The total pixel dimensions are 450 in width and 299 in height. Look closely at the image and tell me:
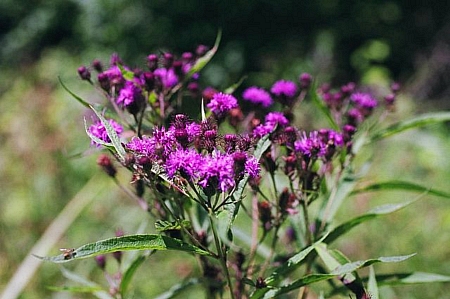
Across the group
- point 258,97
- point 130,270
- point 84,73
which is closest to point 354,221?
point 258,97

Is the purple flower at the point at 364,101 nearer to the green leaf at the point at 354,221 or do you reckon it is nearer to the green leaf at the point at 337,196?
the green leaf at the point at 337,196

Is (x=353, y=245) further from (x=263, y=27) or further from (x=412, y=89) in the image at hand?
(x=263, y=27)

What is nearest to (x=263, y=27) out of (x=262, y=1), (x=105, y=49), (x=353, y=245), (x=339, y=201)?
(x=262, y=1)

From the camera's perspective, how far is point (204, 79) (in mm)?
5750

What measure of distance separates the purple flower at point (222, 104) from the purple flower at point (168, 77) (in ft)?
0.60

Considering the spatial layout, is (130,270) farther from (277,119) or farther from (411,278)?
(411,278)

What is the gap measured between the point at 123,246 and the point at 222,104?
0.36 meters

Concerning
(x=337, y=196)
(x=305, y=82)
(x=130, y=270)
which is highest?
(x=305, y=82)

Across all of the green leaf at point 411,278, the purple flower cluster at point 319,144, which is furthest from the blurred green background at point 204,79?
the purple flower cluster at point 319,144

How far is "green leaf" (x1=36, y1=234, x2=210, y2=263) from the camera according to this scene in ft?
3.15

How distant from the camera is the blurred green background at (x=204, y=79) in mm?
2975

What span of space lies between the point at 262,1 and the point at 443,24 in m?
1.76

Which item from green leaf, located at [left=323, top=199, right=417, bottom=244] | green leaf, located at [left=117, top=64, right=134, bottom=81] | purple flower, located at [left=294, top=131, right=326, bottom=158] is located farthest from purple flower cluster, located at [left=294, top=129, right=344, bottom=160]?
green leaf, located at [left=117, top=64, right=134, bottom=81]

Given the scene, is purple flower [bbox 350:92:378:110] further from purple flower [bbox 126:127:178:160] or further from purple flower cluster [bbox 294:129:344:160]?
purple flower [bbox 126:127:178:160]
